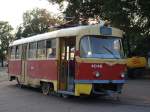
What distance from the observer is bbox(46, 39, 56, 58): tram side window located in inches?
799

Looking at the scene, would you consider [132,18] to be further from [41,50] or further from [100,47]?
[100,47]

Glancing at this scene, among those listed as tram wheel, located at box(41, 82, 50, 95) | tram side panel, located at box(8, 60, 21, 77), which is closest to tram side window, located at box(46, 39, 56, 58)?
tram wheel, located at box(41, 82, 50, 95)

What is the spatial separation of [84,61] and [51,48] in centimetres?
317

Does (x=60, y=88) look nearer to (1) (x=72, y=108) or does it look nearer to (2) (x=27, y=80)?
(1) (x=72, y=108)

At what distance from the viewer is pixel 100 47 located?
1839 cm

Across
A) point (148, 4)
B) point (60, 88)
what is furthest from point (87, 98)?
point (148, 4)

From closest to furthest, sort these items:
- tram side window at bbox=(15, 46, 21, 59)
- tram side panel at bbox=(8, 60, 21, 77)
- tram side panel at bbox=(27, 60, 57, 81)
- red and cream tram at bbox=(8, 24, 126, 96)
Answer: red and cream tram at bbox=(8, 24, 126, 96) < tram side panel at bbox=(27, 60, 57, 81) < tram side panel at bbox=(8, 60, 21, 77) < tram side window at bbox=(15, 46, 21, 59)

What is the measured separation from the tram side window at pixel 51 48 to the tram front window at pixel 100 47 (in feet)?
7.81

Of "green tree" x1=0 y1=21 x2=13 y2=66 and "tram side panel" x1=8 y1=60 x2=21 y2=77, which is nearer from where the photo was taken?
"tram side panel" x1=8 y1=60 x2=21 y2=77

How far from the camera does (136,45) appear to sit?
1425 inches

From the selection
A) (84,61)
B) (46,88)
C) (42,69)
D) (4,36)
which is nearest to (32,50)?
(42,69)

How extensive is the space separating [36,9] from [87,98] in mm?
96549

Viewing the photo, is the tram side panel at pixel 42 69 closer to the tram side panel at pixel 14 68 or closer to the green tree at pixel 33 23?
the tram side panel at pixel 14 68

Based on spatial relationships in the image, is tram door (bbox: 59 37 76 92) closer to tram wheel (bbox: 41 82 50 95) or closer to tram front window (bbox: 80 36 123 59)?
tram front window (bbox: 80 36 123 59)
